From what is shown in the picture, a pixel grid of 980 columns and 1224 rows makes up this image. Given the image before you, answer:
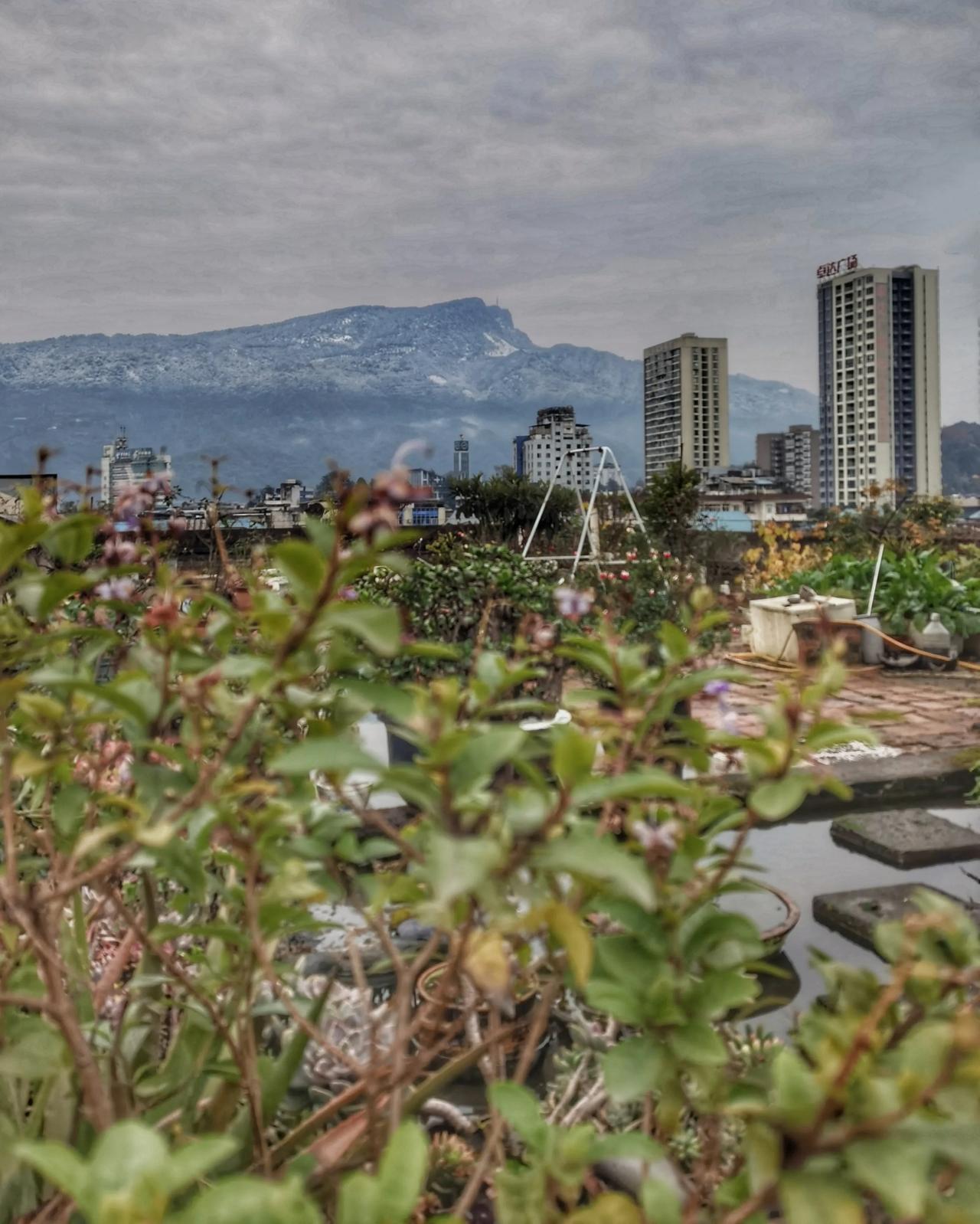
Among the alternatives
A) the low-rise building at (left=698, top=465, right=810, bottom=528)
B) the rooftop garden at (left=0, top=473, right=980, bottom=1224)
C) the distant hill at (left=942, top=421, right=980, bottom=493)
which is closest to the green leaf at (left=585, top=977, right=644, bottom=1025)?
the rooftop garden at (left=0, top=473, right=980, bottom=1224)

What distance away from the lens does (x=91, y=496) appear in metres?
0.97

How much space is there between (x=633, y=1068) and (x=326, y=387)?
173 m

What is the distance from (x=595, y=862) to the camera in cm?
52

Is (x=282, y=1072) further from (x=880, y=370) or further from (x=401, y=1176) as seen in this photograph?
(x=880, y=370)

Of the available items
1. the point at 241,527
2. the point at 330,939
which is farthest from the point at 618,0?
the point at 330,939

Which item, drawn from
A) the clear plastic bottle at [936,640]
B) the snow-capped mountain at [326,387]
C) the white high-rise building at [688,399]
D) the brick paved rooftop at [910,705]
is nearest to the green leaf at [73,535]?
the brick paved rooftop at [910,705]

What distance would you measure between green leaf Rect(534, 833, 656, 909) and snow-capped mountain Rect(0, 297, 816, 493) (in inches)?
5379

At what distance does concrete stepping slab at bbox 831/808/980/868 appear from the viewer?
3.36 m

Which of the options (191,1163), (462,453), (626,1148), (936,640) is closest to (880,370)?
(462,453)

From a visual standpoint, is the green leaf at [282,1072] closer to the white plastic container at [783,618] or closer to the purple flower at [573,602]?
the purple flower at [573,602]

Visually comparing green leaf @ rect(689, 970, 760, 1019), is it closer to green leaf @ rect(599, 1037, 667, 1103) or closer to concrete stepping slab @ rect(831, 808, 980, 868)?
green leaf @ rect(599, 1037, 667, 1103)

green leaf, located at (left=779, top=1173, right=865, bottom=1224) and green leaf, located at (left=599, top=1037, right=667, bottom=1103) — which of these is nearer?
green leaf, located at (left=779, top=1173, right=865, bottom=1224)

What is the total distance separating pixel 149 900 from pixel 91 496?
0.38 meters

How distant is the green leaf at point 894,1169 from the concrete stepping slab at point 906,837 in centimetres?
313
